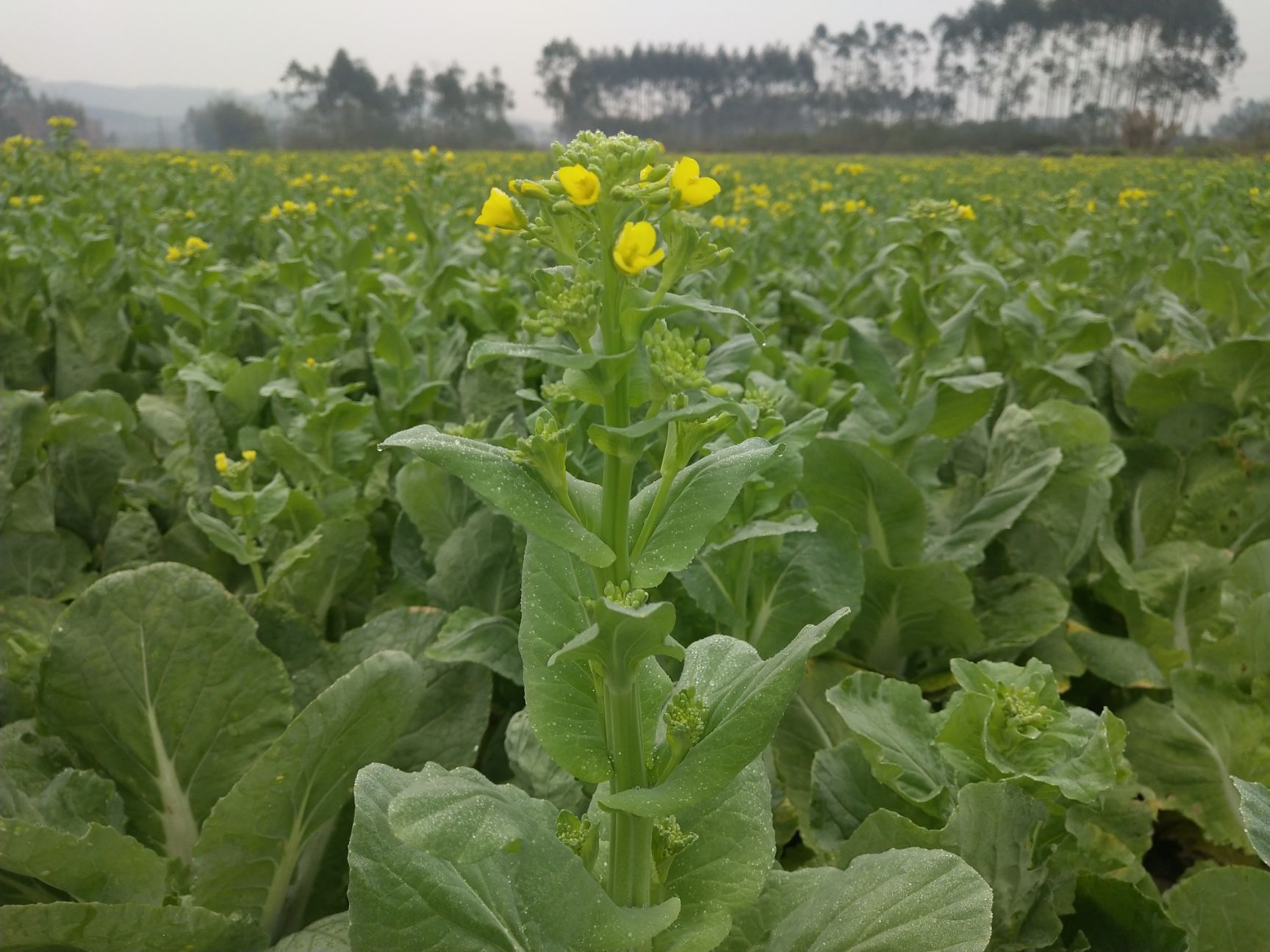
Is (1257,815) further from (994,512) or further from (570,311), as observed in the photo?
(994,512)

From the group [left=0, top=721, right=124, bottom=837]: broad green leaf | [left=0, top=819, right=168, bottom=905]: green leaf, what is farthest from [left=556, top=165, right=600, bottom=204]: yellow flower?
[left=0, top=721, right=124, bottom=837]: broad green leaf

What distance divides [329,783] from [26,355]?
3.87m

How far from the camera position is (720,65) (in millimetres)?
92688

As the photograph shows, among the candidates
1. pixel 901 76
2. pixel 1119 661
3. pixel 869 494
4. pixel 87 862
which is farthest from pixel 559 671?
pixel 901 76

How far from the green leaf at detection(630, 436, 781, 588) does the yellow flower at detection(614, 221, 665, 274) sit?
0.84 ft

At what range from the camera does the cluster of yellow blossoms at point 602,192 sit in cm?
96

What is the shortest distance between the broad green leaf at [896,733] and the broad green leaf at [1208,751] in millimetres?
842

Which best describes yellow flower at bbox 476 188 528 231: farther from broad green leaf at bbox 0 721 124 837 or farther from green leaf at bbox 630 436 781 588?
broad green leaf at bbox 0 721 124 837

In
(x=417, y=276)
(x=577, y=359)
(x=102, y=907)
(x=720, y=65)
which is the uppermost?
(x=720, y=65)

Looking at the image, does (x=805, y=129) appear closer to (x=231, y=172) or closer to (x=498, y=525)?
(x=231, y=172)

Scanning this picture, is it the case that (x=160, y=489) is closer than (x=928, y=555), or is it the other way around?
(x=928, y=555)

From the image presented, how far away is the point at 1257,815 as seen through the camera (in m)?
1.05

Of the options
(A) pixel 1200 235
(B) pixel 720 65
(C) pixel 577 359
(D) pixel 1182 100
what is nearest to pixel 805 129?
(B) pixel 720 65

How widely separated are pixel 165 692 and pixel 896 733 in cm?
142
